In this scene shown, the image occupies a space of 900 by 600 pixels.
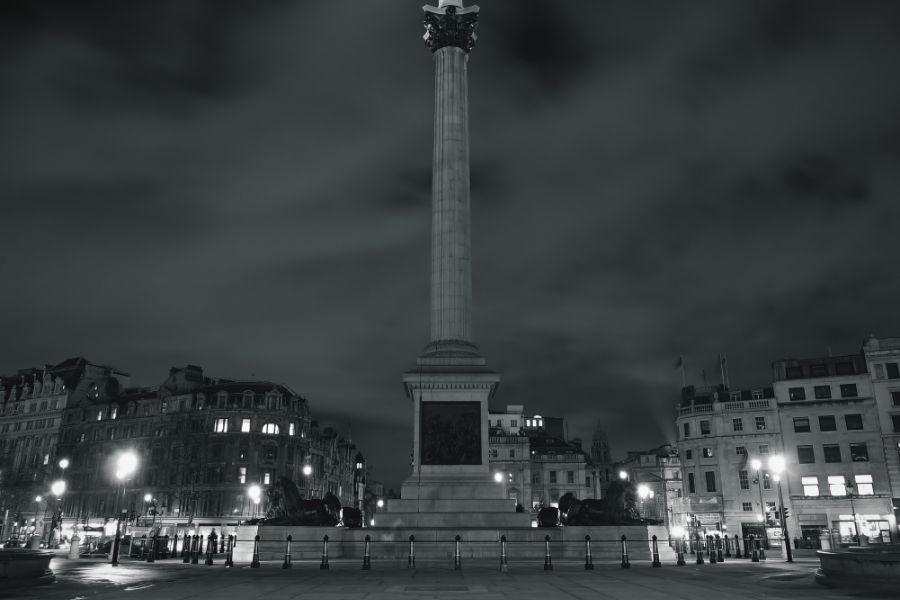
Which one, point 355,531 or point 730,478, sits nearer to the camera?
point 355,531

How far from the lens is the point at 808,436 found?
2586 inches

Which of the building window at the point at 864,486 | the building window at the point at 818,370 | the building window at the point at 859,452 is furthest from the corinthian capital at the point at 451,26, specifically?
the building window at the point at 864,486

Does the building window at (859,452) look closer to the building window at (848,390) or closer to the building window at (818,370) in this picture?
the building window at (848,390)

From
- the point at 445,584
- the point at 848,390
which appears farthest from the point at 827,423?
the point at 445,584

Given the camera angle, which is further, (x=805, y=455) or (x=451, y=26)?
(x=805, y=455)

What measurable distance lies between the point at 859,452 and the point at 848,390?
237 inches

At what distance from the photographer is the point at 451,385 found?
31.9m

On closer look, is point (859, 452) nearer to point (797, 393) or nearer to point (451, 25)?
point (797, 393)

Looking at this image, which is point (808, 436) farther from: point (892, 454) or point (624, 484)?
point (624, 484)

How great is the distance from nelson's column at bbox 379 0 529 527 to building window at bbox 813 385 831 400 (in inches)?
1902

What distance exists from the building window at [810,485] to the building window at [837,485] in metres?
1.11

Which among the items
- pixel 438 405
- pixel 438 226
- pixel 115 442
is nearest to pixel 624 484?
pixel 438 405

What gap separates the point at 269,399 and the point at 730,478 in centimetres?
5352

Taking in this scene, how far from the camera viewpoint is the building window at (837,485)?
62500 mm
